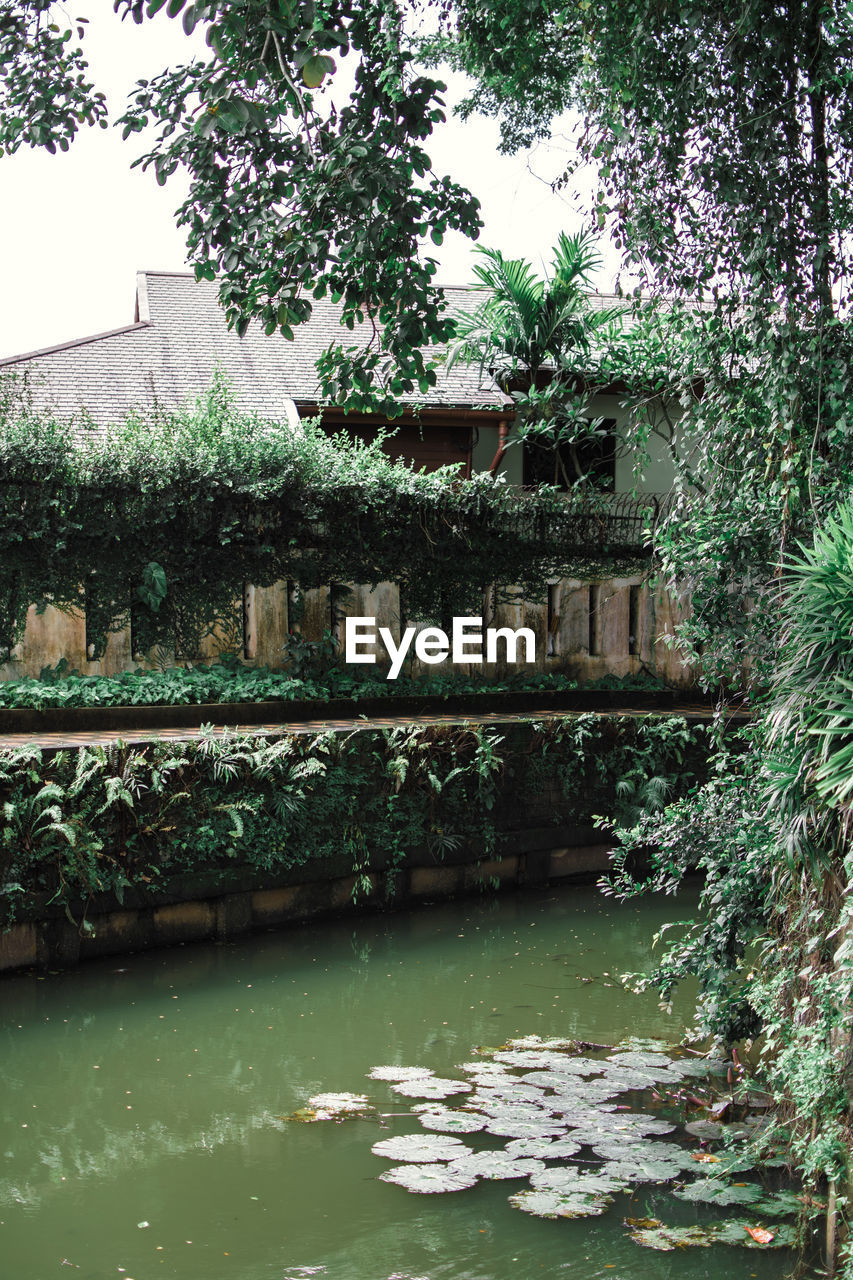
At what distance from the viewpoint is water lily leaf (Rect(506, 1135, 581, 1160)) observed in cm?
514

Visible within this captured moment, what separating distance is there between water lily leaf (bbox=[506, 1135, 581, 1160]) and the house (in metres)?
6.65

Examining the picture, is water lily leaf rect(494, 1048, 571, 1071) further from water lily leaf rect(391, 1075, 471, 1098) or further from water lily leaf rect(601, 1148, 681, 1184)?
water lily leaf rect(601, 1148, 681, 1184)

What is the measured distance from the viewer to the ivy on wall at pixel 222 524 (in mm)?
11047

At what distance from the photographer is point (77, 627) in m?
11.4

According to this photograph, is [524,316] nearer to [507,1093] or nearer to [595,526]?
[595,526]

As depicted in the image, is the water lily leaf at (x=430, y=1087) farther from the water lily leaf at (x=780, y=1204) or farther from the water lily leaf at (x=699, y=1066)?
the water lily leaf at (x=780, y=1204)

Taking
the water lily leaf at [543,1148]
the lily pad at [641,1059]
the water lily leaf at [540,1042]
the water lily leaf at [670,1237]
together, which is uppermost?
the water lily leaf at [543,1148]

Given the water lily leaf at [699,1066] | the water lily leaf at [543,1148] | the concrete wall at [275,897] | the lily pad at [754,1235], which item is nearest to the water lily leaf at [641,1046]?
the water lily leaf at [699,1066]

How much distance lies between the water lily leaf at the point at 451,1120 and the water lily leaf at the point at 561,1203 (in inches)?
26.5

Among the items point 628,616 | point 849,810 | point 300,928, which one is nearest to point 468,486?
point 628,616

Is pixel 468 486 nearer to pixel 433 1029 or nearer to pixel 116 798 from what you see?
pixel 116 798

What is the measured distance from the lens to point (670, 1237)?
4469 millimetres

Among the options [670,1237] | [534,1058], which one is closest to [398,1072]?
[534,1058]

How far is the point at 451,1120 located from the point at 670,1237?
54.0 inches
